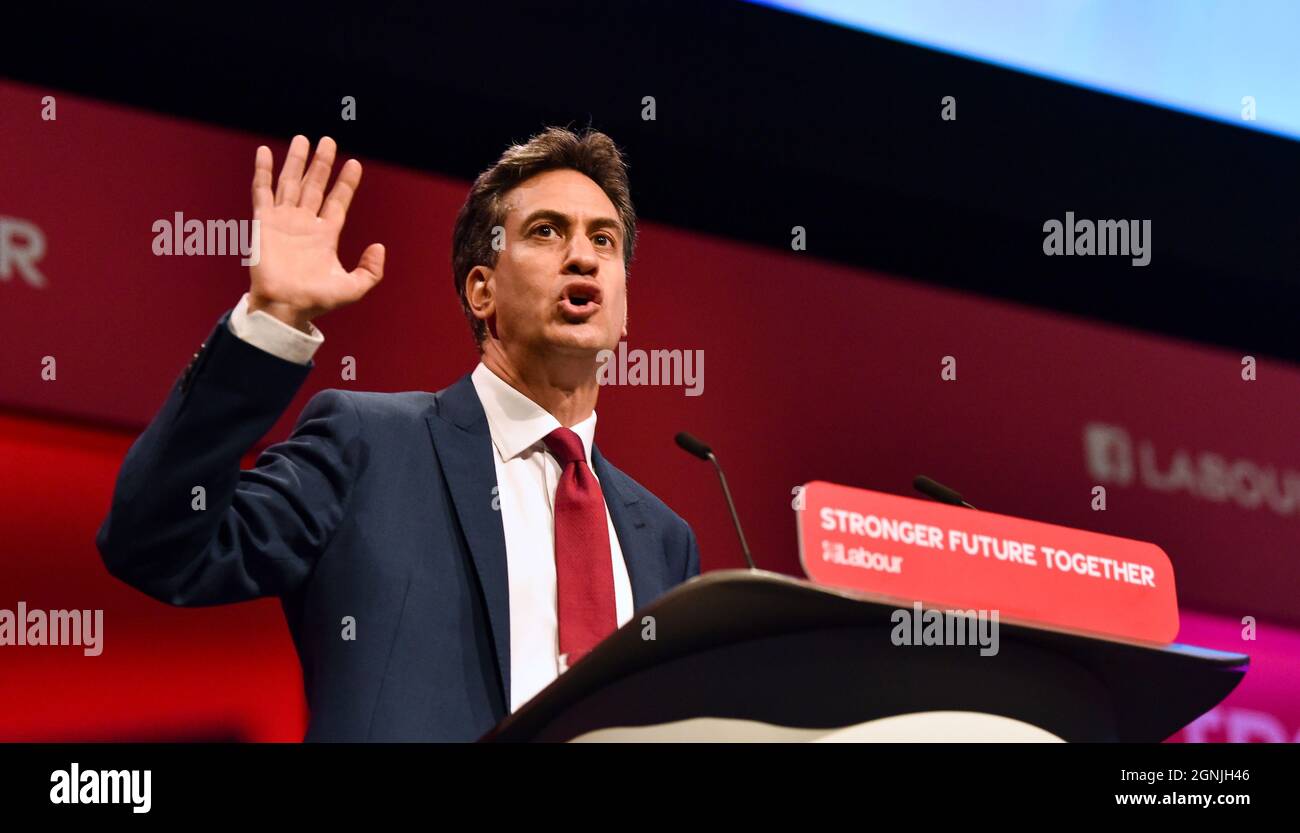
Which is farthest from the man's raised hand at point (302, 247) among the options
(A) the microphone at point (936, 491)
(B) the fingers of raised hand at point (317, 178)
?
(A) the microphone at point (936, 491)

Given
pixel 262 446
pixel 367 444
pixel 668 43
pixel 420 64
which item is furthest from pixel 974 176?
pixel 367 444

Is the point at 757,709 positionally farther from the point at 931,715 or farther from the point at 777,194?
A: the point at 777,194

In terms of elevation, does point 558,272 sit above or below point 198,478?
above

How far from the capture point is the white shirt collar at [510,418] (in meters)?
2.00

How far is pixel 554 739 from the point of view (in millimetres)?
1300

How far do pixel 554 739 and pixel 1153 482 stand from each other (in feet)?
9.54

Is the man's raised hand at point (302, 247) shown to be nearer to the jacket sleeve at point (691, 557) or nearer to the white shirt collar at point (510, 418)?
the white shirt collar at point (510, 418)

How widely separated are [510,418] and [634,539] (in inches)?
10.0

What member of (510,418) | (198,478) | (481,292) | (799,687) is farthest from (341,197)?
(799,687)

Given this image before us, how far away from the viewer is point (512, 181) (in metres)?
2.32

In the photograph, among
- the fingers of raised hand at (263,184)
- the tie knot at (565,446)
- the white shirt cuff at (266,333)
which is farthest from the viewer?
the tie knot at (565,446)

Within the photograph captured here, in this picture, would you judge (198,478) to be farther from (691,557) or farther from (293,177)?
(691,557)

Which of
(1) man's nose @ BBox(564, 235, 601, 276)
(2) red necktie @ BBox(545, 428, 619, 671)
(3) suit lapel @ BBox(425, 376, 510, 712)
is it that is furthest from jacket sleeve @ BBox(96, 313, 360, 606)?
(1) man's nose @ BBox(564, 235, 601, 276)

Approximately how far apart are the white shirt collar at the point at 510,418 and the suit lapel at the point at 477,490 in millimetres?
25
